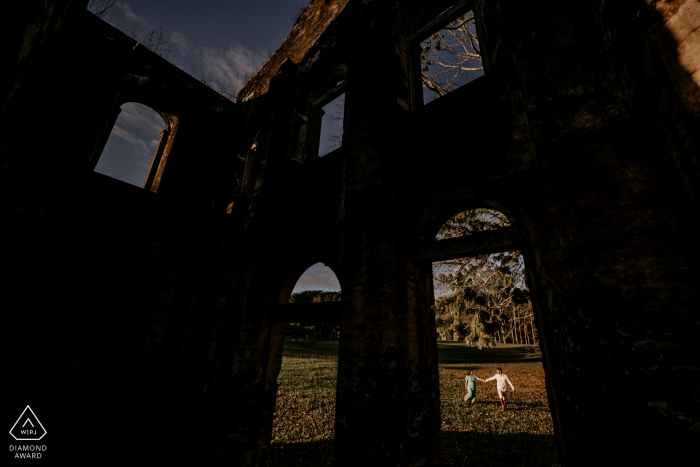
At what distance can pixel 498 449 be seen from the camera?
226 inches

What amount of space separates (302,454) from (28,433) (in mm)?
4340

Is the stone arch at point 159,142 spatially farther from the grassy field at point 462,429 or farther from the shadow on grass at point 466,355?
the shadow on grass at point 466,355

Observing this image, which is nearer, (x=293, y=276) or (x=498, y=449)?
(x=293, y=276)

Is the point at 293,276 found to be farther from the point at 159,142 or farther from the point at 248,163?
the point at 159,142

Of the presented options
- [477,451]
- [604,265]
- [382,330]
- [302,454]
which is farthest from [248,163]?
[477,451]

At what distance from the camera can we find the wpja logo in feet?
13.9

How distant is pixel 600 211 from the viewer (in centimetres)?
233

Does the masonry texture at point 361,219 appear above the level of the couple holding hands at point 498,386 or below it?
above

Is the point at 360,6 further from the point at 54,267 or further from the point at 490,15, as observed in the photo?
the point at 54,267

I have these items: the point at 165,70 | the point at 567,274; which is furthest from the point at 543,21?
the point at 165,70

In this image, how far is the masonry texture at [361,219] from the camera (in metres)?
1.94

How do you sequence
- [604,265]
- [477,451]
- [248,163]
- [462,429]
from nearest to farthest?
[604,265]
[477,451]
[462,429]
[248,163]

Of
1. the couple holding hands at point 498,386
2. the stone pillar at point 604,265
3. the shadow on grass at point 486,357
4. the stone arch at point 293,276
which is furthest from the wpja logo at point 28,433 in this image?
the shadow on grass at point 486,357

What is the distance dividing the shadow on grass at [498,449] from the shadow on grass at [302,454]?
7.47ft
